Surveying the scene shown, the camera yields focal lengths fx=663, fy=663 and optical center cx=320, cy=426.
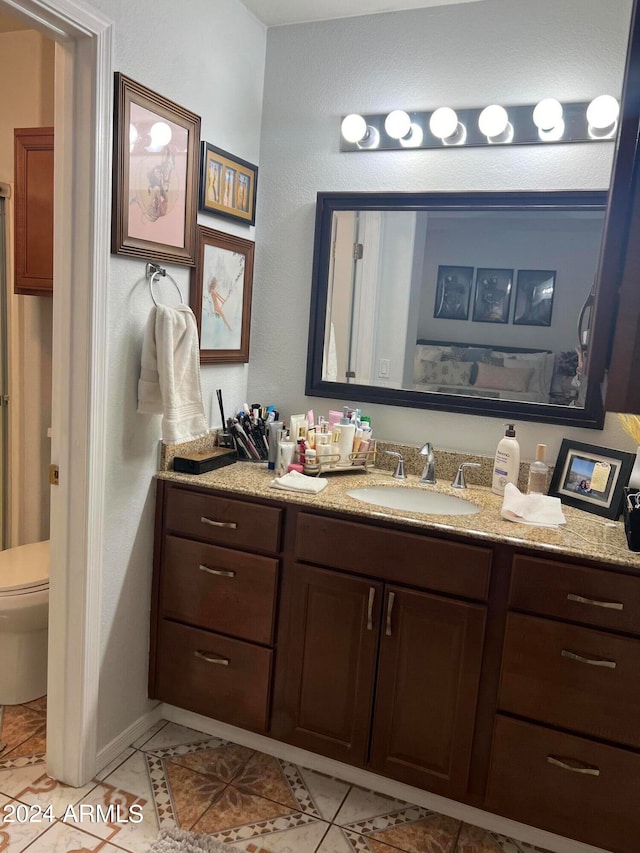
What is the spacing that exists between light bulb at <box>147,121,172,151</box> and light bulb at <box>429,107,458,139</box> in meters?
0.82

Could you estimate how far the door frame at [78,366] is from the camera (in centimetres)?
162

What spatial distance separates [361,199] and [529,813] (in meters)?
1.88

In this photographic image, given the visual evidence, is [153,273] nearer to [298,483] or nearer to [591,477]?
[298,483]

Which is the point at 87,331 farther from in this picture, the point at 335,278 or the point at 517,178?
the point at 517,178

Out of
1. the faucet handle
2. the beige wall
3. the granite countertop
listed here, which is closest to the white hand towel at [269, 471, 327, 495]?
the granite countertop

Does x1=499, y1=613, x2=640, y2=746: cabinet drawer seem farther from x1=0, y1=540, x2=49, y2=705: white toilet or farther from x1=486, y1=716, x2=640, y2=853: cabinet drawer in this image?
x1=0, y1=540, x2=49, y2=705: white toilet

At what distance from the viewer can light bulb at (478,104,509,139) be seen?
2.01 metres

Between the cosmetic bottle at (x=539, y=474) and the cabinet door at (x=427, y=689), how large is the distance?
48 centimetres

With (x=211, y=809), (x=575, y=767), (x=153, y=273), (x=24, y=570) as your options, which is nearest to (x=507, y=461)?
(x=575, y=767)

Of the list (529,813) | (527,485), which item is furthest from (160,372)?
(529,813)

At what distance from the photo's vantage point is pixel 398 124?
2.14m

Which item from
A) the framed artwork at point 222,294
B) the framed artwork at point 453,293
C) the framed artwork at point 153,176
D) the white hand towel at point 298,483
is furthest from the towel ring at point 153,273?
the framed artwork at point 453,293

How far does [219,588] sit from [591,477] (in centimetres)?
115

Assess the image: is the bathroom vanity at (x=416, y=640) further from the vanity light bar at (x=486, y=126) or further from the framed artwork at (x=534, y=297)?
the vanity light bar at (x=486, y=126)
